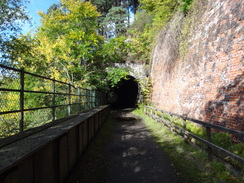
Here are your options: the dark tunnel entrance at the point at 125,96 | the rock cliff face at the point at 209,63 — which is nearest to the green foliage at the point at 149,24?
the rock cliff face at the point at 209,63

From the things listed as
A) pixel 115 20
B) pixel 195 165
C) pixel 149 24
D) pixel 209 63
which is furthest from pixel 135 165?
pixel 115 20

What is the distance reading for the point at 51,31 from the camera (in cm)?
1541

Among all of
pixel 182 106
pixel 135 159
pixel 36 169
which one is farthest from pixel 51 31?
pixel 36 169

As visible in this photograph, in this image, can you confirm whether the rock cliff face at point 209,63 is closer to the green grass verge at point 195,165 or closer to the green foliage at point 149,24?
the green grass verge at point 195,165

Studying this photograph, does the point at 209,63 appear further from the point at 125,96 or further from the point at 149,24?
the point at 125,96

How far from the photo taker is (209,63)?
6547mm

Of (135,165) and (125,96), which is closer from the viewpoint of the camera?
(135,165)

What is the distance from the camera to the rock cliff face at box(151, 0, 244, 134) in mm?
5078

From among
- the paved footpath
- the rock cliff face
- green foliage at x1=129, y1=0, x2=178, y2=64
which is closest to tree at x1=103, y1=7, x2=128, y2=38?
green foliage at x1=129, y1=0, x2=178, y2=64

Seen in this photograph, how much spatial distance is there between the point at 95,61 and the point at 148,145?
11285 mm

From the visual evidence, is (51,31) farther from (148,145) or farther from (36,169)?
(36,169)

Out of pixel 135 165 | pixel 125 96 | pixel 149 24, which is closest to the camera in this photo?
pixel 135 165

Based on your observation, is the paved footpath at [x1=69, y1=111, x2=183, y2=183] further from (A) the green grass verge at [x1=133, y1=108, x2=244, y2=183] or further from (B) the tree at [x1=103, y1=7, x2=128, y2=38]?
(B) the tree at [x1=103, y1=7, x2=128, y2=38]

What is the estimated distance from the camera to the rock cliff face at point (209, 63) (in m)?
5.08
